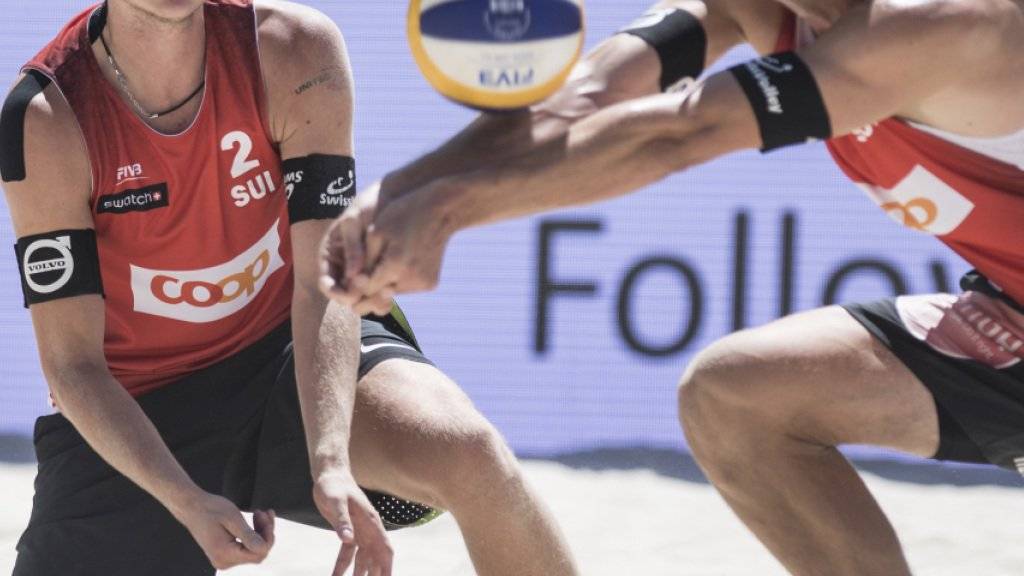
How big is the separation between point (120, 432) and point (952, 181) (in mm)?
1495

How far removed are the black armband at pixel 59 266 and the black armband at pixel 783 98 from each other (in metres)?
1.28

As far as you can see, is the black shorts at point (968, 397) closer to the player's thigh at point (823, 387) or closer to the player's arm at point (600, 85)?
the player's thigh at point (823, 387)

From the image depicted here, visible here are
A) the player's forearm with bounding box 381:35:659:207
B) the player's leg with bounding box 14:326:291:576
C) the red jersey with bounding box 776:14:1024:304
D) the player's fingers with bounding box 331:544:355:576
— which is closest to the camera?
the player's forearm with bounding box 381:35:659:207

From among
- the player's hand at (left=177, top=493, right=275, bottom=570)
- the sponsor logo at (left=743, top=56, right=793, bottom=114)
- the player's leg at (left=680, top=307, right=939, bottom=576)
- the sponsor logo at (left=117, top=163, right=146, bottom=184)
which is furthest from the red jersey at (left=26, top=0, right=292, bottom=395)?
the sponsor logo at (left=743, top=56, right=793, bottom=114)

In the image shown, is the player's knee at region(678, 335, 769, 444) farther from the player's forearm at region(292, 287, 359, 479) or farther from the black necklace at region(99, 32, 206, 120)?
the black necklace at region(99, 32, 206, 120)

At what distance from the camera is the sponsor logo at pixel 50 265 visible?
2752 millimetres

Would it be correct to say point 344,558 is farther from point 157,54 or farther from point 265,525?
point 157,54

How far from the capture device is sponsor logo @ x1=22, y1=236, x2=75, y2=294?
2.75 metres

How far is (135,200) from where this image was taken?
286 centimetres

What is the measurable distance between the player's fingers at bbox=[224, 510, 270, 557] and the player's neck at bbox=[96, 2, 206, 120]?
0.85 m

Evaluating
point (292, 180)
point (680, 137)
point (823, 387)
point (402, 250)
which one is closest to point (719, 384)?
point (823, 387)

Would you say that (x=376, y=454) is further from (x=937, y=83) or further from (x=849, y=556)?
(x=937, y=83)

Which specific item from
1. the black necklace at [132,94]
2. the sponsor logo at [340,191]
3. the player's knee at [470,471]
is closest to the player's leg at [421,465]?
the player's knee at [470,471]

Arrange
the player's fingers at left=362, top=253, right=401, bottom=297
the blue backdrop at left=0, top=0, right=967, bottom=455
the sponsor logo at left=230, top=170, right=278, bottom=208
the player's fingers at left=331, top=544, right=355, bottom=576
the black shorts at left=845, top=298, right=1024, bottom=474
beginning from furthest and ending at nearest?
1. the blue backdrop at left=0, top=0, right=967, bottom=455
2. the sponsor logo at left=230, top=170, right=278, bottom=208
3. the black shorts at left=845, top=298, right=1024, bottom=474
4. the player's fingers at left=331, top=544, right=355, bottom=576
5. the player's fingers at left=362, top=253, right=401, bottom=297
